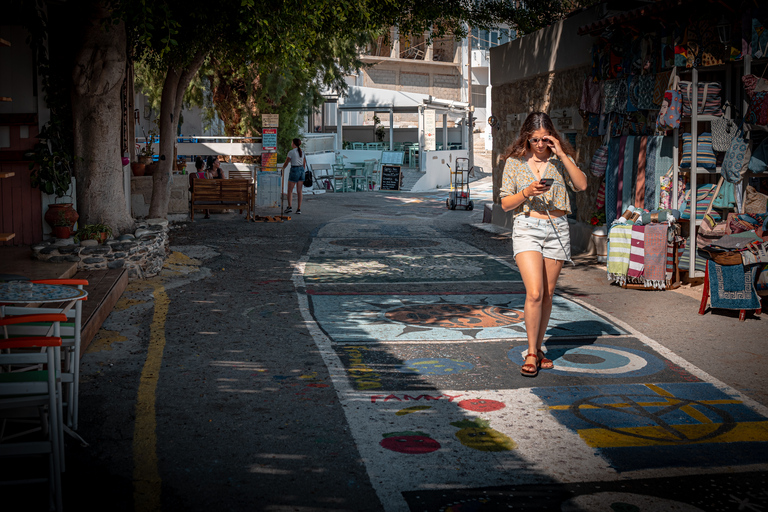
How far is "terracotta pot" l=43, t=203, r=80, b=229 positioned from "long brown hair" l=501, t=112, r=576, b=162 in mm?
6260

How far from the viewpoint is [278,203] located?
70.7ft

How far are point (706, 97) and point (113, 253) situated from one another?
295 inches

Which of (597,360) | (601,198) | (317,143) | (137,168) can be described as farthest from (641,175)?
(317,143)

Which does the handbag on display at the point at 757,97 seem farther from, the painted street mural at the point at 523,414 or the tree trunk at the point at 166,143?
the tree trunk at the point at 166,143

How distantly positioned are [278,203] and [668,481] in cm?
1836

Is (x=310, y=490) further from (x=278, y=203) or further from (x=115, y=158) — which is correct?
(x=278, y=203)

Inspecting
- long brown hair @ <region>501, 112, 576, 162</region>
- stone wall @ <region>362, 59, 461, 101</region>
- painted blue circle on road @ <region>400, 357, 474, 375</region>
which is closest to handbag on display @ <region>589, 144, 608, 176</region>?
long brown hair @ <region>501, 112, 576, 162</region>

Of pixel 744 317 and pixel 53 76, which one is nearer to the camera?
pixel 744 317

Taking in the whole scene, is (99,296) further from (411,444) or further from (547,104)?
(547,104)

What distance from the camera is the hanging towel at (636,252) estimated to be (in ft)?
30.6

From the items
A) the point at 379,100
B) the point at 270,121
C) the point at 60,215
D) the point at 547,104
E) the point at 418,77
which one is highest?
the point at 418,77

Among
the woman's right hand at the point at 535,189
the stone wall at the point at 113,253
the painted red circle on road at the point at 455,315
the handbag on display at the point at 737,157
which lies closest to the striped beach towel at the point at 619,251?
the handbag on display at the point at 737,157

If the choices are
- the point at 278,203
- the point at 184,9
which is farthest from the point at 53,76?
the point at 278,203

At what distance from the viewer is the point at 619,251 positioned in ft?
31.2
